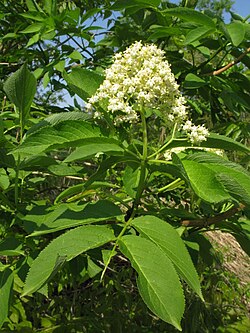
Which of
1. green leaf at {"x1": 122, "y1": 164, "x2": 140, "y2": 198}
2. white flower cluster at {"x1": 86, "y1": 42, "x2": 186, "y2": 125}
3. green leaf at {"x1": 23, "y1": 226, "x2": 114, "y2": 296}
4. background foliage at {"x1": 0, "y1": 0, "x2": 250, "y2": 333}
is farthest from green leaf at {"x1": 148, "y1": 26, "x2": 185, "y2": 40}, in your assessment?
green leaf at {"x1": 23, "y1": 226, "x2": 114, "y2": 296}

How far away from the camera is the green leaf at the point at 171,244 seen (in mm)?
768

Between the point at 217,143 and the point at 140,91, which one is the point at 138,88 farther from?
the point at 217,143

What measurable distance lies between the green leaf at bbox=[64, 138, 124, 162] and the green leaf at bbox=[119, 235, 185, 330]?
0.16m

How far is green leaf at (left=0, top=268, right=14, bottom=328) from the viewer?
0.95 m

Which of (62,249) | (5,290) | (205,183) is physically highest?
(205,183)

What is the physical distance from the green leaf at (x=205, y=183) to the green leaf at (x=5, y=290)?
43 centimetres

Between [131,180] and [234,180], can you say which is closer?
[234,180]

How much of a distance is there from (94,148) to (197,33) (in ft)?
2.15

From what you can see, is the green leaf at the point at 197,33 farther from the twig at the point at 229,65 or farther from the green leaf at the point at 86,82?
the green leaf at the point at 86,82

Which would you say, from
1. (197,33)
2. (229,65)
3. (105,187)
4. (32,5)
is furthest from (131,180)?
(32,5)

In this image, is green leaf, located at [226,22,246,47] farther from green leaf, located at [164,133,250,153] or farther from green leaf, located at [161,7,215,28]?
green leaf, located at [164,133,250,153]

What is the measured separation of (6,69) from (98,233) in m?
1.66

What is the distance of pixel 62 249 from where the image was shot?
2.65 ft

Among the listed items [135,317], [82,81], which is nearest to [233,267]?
[135,317]
